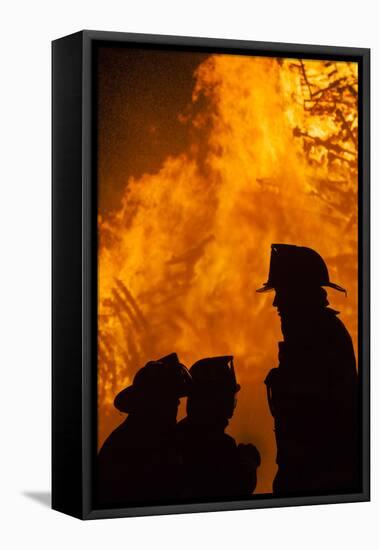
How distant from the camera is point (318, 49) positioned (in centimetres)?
1041

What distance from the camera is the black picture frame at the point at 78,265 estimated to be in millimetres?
9719

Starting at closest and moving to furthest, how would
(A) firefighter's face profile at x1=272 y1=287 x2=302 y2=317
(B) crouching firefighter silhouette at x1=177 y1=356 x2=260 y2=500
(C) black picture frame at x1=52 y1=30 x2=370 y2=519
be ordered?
(C) black picture frame at x1=52 y1=30 x2=370 y2=519 → (B) crouching firefighter silhouette at x1=177 y1=356 x2=260 y2=500 → (A) firefighter's face profile at x1=272 y1=287 x2=302 y2=317

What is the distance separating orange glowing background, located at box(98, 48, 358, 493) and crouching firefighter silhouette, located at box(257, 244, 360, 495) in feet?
0.23

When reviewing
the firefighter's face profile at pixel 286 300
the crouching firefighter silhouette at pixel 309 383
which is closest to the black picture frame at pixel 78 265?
the crouching firefighter silhouette at pixel 309 383

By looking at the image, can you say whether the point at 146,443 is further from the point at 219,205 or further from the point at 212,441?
the point at 219,205

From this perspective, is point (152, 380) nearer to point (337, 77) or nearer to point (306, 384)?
point (306, 384)

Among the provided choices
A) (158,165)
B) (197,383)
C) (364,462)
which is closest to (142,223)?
(158,165)

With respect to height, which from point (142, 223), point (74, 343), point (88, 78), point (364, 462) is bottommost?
point (364, 462)

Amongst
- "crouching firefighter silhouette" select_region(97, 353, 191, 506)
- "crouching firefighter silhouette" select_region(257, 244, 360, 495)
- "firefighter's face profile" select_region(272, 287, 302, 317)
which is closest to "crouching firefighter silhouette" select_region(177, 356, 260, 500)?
"crouching firefighter silhouette" select_region(97, 353, 191, 506)

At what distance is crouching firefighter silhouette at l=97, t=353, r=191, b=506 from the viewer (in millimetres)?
9812

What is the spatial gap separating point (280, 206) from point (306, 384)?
3.52ft

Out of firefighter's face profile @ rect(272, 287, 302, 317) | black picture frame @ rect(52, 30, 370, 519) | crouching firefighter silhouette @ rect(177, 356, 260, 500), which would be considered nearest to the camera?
black picture frame @ rect(52, 30, 370, 519)

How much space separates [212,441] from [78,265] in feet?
4.29

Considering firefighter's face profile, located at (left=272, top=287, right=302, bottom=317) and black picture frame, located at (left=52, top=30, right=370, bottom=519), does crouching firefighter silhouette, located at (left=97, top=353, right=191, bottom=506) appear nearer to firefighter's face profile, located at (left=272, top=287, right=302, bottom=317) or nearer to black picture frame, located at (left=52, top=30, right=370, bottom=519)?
black picture frame, located at (left=52, top=30, right=370, bottom=519)
